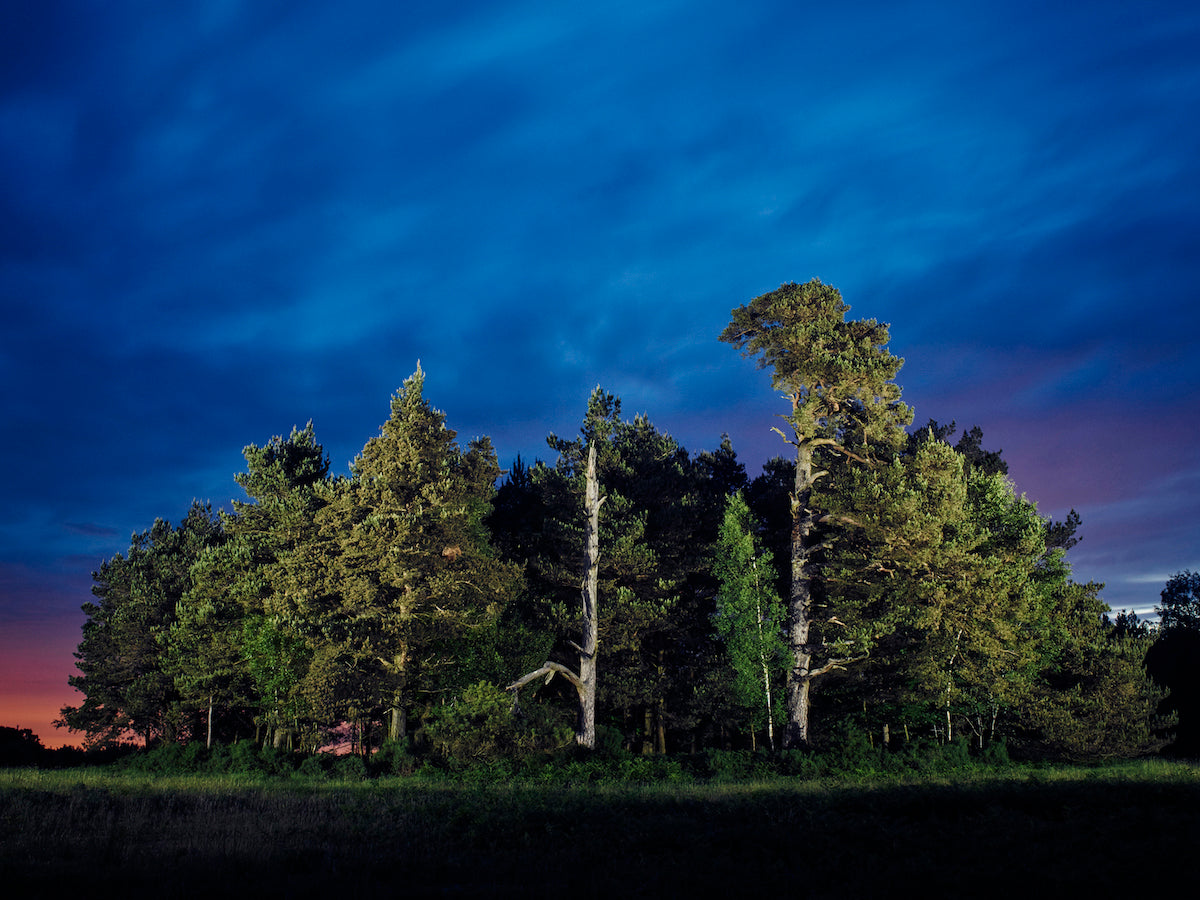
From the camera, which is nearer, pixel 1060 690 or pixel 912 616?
pixel 912 616

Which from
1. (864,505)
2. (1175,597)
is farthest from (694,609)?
(1175,597)

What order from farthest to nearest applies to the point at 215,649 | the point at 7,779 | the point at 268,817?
the point at 215,649, the point at 7,779, the point at 268,817

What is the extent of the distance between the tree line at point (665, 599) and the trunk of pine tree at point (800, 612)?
11 cm

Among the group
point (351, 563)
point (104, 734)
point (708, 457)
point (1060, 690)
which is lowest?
point (104, 734)

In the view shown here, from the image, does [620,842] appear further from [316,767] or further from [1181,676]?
[1181,676]

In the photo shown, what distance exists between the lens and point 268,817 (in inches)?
700

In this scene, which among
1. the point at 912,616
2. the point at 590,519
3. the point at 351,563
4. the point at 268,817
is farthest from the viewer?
the point at 590,519

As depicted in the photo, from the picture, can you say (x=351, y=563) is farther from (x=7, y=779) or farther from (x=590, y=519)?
(x=7, y=779)

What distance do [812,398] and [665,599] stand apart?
40.0 ft

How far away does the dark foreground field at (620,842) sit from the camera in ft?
36.2

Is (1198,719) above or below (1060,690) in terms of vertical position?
below

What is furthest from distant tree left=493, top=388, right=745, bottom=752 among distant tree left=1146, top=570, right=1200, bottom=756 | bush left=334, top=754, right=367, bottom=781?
distant tree left=1146, top=570, right=1200, bottom=756

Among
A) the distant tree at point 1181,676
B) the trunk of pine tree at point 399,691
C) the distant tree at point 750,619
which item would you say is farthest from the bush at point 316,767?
the distant tree at point 1181,676

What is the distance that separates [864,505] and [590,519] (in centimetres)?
1244
